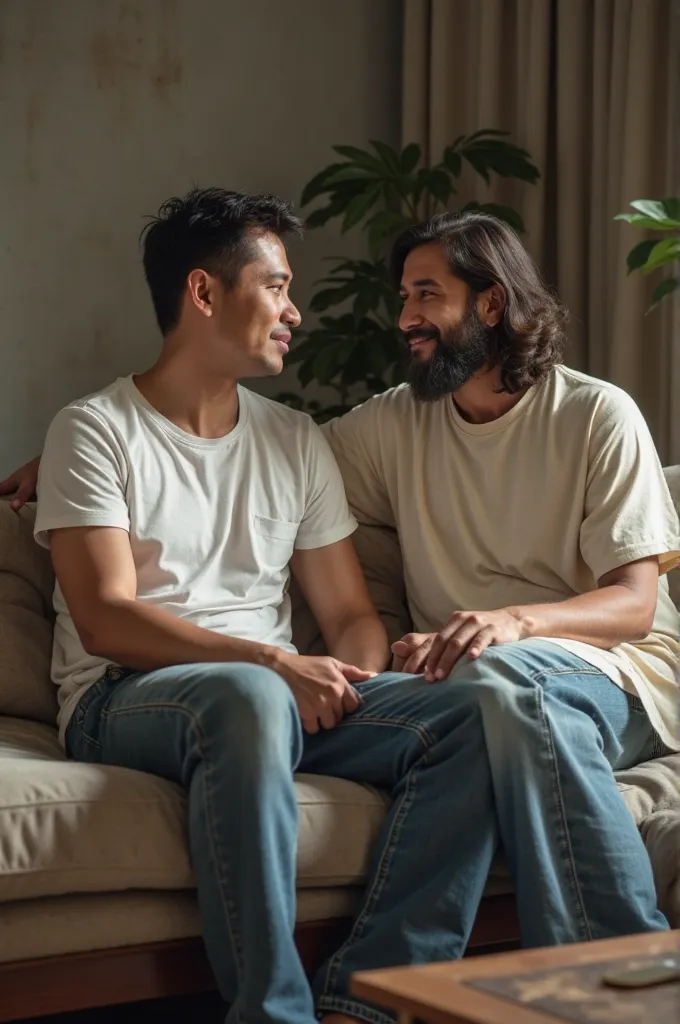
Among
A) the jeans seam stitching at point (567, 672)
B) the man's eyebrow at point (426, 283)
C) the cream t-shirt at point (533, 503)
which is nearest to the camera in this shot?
the jeans seam stitching at point (567, 672)

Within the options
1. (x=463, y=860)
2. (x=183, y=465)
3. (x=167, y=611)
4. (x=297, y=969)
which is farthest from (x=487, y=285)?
(x=297, y=969)

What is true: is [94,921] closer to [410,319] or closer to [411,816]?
[411,816]

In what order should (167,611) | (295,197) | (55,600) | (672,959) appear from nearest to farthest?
(672,959) < (167,611) < (55,600) < (295,197)

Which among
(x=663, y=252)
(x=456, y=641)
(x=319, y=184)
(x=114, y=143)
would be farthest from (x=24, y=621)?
(x=114, y=143)

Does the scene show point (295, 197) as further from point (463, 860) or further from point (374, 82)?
point (463, 860)

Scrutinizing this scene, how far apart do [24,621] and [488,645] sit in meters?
0.80

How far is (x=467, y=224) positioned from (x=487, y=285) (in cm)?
11

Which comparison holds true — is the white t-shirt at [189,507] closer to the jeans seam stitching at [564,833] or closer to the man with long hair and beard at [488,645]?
the man with long hair and beard at [488,645]

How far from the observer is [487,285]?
2314 mm

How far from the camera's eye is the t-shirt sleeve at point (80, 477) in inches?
76.7

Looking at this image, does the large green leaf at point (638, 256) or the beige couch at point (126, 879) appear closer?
the beige couch at point (126, 879)

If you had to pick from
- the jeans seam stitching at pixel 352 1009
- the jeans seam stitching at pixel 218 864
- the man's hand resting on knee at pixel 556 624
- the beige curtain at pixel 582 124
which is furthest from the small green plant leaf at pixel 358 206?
the jeans seam stitching at pixel 352 1009

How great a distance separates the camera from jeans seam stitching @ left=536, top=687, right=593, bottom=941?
1.66m

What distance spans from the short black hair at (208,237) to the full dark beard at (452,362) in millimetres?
331
